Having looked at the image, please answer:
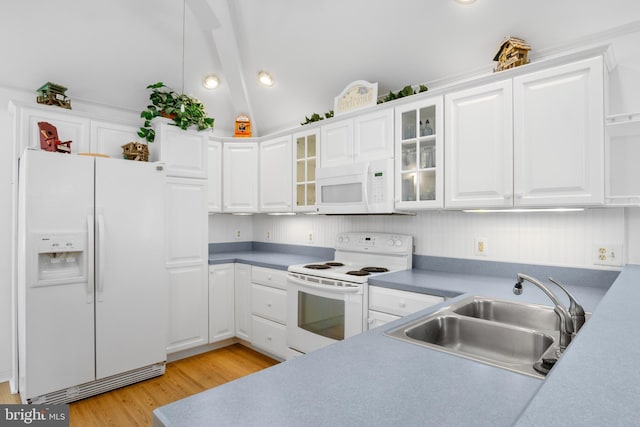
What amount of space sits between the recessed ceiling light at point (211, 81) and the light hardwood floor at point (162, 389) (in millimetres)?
2685

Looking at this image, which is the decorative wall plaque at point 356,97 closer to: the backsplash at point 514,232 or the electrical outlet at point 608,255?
the backsplash at point 514,232

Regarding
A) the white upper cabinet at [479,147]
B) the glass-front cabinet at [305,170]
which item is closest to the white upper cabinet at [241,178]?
the glass-front cabinet at [305,170]

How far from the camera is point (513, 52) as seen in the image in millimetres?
2184

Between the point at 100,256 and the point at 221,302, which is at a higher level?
the point at 100,256

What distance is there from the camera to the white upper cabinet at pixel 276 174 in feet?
11.8

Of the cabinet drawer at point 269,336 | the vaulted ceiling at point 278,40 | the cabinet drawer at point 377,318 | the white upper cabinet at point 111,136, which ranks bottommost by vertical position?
the cabinet drawer at point 269,336

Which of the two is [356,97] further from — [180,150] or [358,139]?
[180,150]

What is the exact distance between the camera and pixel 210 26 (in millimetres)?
3145

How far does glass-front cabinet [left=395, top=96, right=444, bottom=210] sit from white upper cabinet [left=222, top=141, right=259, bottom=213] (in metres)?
1.74

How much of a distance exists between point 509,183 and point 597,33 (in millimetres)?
1005

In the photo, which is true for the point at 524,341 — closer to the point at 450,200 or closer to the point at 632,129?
the point at 450,200

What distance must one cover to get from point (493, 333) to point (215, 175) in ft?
10.1

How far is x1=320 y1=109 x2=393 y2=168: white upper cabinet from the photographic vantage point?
9.12 ft

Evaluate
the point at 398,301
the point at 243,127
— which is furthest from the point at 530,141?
the point at 243,127
